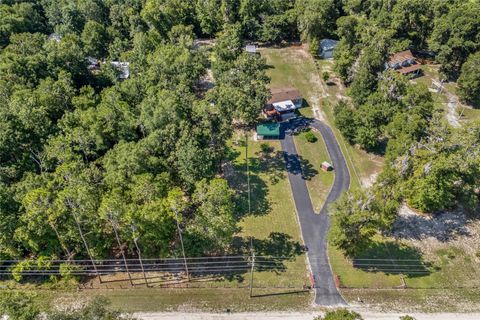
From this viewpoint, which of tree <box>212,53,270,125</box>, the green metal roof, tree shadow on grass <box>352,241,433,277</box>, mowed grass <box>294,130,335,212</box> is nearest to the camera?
tree shadow on grass <box>352,241,433,277</box>

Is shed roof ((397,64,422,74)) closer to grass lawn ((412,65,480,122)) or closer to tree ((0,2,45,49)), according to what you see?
grass lawn ((412,65,480,122))

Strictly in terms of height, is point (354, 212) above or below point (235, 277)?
above

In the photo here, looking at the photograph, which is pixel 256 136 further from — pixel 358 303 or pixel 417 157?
pixel 358 303

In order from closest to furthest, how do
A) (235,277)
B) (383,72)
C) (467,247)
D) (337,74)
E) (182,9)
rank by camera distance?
(235,277), (467,247), (383,72), (337,74), (182,9)

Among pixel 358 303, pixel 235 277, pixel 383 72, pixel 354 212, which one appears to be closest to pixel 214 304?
pixel 235 277

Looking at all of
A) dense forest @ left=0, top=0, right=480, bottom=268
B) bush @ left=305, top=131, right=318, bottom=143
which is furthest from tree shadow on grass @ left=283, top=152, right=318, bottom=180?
dense forest @ left=0, top=0, right=480, bottom=268

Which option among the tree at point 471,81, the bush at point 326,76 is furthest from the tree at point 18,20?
the tree at point 471,81

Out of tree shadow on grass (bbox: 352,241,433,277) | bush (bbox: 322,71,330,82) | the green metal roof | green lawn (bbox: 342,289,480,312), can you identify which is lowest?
green lawn (bbox: 342,289,480,312)
